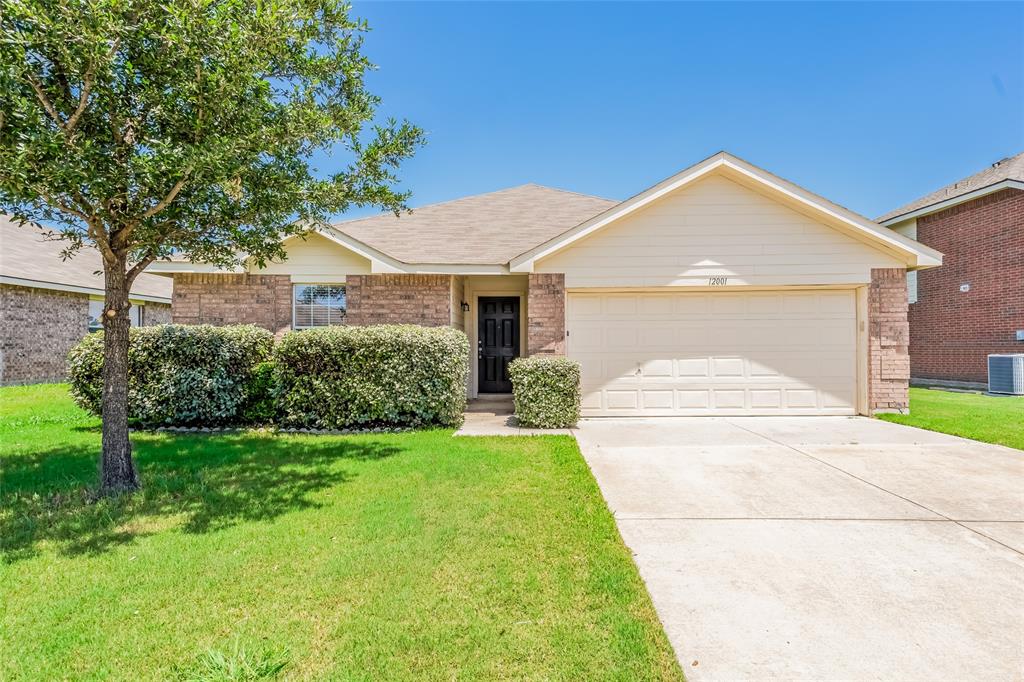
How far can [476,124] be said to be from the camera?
13.4m

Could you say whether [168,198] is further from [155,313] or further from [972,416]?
[155,313]

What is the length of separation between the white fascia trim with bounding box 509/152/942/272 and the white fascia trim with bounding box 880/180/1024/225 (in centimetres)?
→ 753

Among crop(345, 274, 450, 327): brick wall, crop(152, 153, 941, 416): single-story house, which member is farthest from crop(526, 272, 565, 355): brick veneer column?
crop(345, 274, 450, 327): brick wall

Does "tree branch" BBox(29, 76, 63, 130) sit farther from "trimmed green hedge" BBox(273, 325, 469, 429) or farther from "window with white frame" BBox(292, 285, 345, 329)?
"window with white frame" BBox(292, 285, 345, 329)

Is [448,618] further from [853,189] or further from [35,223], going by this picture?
[853,189]

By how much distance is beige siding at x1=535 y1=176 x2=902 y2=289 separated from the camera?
879cm

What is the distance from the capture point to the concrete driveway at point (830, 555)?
7.68ft

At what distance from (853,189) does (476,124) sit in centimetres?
1383

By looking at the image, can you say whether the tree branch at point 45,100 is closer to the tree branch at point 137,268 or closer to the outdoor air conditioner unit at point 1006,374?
the tree branch at point 137,268

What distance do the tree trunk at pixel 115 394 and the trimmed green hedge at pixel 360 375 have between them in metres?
2.83

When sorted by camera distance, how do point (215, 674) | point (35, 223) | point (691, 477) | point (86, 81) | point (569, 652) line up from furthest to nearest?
point (691, 477)
point (35, 223)
point (86, 81)
point (569, 652)
point (215, 674)

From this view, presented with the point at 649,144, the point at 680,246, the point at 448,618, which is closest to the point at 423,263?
the point at 680,246

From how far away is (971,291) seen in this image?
46.4 ft

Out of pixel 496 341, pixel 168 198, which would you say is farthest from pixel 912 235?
pixel 168 198
